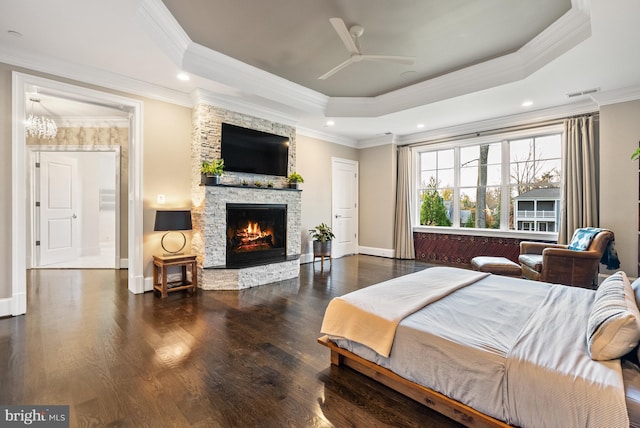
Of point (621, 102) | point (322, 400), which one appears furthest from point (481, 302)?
point (621, 102)

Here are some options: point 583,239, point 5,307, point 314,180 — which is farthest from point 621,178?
point 5,307

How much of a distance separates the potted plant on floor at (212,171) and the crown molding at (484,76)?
221 cm

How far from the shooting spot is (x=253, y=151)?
4.71 metres

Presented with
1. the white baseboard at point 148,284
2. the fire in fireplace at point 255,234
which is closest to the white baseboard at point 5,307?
the white baseboard at point 148,284

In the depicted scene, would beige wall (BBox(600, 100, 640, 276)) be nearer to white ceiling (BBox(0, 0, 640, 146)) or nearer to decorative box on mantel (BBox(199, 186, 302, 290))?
white ceiling (BBox(0, 0, 640, 146))

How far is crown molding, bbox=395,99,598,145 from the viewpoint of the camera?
4493 mm

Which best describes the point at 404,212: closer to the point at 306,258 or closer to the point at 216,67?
the point at 306,258

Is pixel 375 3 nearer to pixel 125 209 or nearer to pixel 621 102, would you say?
pixel 621 102

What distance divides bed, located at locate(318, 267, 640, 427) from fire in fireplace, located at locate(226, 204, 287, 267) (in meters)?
2.67

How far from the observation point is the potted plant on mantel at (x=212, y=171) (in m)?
4.06

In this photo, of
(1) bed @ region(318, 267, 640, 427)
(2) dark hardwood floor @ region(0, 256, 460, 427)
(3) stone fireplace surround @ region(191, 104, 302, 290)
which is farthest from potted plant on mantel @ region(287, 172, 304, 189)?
(1) bed @ region(318, 267, 640, 427)

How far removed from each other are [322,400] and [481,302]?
1.27 m

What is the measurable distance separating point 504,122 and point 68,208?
8.73 metres

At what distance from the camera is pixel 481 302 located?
2.07 metres
